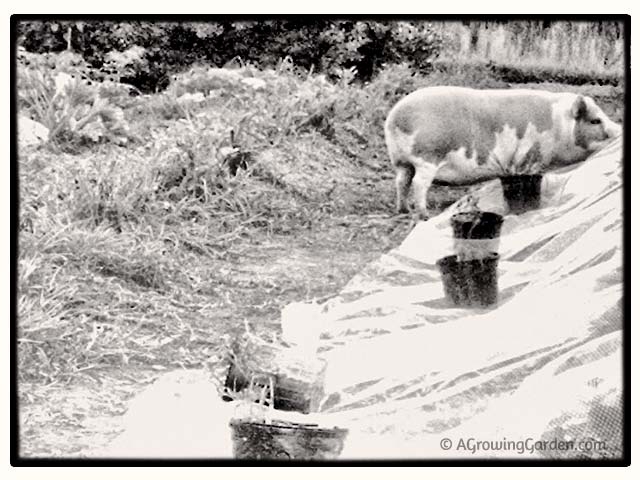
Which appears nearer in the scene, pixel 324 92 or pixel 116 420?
pixel 116 420

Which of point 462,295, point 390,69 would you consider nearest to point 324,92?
point 390,69

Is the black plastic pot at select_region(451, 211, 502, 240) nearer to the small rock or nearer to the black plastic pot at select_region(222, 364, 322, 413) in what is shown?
the black plastic pot at select_region(222, 364, 322, 413)

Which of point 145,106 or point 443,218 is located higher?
point 145,106

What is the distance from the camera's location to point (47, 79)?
10.2 feet

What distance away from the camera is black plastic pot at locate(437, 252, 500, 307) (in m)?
3.10

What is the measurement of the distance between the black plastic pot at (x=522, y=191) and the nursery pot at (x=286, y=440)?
747 mm

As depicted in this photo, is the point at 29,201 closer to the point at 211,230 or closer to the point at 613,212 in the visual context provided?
the point at 211,230

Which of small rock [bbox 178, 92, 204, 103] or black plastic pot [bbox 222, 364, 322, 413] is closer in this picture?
black plastic pot [bbox 222, 364, 322, 413]

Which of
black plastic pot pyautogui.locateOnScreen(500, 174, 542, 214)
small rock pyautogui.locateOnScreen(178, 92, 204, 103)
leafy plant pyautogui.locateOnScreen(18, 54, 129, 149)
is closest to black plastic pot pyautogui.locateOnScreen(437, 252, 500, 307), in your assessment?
black plastic pot pyautogui.locateOnScreen(500, 174, 542, 214)

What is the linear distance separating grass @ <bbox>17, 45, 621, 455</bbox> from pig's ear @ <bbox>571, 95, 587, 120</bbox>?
38 millimetres

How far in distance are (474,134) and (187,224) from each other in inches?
31.3

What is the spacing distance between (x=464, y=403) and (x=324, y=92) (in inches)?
35.8

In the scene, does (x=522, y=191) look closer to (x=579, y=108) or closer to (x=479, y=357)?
(x=579, y=108)

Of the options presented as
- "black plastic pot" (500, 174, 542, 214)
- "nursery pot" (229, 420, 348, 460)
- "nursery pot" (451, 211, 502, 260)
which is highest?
"black plastic pot" (500, 174, 542, 214)
